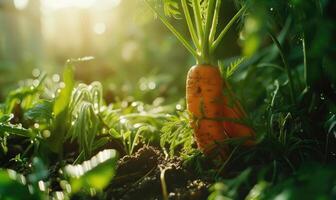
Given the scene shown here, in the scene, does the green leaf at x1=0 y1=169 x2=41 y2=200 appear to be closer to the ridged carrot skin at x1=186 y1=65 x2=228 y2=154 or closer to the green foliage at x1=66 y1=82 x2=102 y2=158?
the green foliage at x1=66 y1=82 x2=102 y2=158

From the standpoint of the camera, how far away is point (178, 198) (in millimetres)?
1134

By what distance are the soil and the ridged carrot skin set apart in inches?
4.3

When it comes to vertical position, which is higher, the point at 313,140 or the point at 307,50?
the point at 307,50

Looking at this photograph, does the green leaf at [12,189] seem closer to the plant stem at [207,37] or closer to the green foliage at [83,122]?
the green foliage at [83,122]

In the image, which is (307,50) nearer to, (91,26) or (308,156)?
(308,156)

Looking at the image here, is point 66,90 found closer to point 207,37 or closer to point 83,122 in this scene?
point 83,122

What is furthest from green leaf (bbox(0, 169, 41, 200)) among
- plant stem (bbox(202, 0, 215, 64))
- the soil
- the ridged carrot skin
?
plant stem (bbox(202, 0, 215, 64))

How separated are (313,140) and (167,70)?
4.06m

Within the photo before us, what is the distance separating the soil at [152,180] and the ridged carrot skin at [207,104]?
0.36ft

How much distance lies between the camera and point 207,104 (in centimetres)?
136

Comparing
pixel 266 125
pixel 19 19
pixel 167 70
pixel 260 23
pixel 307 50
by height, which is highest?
pixel 19 19

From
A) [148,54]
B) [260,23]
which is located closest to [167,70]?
[148,54]

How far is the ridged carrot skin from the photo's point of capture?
135 centimetres

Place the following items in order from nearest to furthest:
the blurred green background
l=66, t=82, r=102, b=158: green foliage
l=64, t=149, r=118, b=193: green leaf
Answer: l=64, t=149, r=118, b=193: green leaf < l=66, t=82, r=102, b=158: green foliage < the blurred green background
